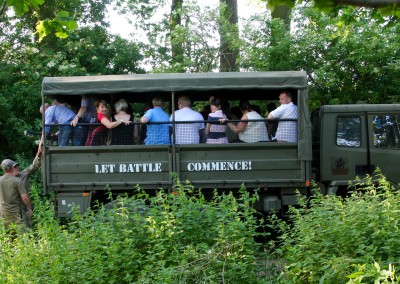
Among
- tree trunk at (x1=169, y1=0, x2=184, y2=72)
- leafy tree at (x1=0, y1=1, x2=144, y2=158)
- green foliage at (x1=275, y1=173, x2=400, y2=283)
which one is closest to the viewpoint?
green foliage at (x1=275, y1=173, x2=400, y2=283)

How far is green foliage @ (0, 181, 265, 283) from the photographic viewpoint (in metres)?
6.76

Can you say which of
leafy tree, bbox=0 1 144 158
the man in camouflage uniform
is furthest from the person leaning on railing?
leafy tree, bbox=0 1 144 158

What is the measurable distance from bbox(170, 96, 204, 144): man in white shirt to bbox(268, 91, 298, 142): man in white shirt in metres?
1.08

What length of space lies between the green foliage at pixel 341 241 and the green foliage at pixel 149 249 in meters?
0.43

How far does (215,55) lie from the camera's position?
62.1ft

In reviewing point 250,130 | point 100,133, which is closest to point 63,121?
point 100,133

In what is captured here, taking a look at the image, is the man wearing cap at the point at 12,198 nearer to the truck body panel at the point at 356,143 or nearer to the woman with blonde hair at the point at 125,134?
the woman with blonde hair at the point at 125,134

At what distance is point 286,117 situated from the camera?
1102cm

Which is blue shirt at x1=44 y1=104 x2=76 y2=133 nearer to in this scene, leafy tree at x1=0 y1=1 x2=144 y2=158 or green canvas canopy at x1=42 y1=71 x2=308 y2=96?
green canvas canopy at x1=42 y1=71 x2=308 y2=96

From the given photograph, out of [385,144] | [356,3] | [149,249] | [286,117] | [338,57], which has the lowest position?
[149,249]

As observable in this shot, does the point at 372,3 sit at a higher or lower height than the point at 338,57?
lower

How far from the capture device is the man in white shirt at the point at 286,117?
35.8 ft

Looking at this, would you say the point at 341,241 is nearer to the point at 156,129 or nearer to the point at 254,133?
the point at 254,133

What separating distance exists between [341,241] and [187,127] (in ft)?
15.4
